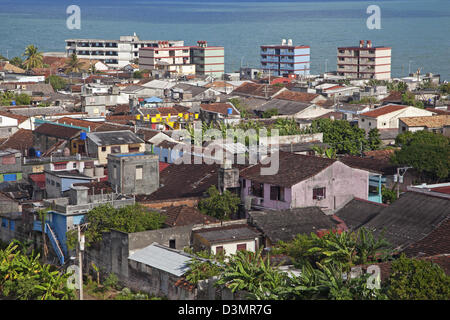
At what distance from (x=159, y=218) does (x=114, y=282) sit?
2.63 metres

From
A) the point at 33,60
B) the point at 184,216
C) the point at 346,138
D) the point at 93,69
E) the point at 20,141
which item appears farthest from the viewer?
the point at 33,60

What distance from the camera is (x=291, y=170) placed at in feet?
99.8

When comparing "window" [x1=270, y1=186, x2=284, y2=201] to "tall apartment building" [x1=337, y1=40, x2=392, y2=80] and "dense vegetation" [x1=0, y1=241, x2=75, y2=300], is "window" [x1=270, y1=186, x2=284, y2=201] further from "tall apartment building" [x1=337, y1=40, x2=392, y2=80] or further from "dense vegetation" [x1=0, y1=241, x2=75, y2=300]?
"tall apartment building" [x1=337, y1=40, x2=392, y2=80]

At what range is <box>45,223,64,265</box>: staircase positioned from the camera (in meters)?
28.1

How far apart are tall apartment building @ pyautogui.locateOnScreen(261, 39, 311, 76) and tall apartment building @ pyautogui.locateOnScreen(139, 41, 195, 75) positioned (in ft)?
42.2

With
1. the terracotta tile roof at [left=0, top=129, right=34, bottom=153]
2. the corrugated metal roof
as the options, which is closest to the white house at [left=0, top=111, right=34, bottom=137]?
the terracotta tile roof at [left=0, top=129, right=34, bottom=153]

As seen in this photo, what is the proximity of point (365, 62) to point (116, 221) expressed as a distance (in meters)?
89.7

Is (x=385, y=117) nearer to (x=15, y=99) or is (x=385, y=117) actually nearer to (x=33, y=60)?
(x=15, y=99)

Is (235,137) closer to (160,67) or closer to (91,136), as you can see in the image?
(91,136)

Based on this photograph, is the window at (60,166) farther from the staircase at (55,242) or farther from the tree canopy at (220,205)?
the tree canopy at (220,205)

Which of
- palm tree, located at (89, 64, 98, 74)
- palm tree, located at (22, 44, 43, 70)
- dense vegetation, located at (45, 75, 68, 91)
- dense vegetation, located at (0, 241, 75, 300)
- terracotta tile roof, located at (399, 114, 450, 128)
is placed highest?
palm tree, located at (22, 44, 43, 70)

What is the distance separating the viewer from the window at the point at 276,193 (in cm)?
2953

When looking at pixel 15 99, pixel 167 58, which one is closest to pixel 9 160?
pixel 15 99
